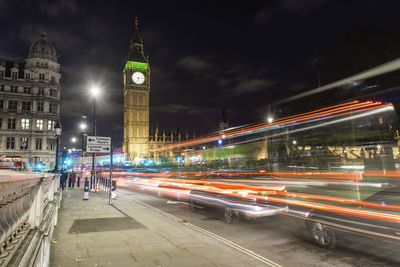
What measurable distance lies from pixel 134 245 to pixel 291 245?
4036 millimetres

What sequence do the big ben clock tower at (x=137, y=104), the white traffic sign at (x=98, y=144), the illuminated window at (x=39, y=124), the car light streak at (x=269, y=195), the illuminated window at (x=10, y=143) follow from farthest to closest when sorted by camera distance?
the big ben clock tower at (x=137, y=104) < the illuminated window at (x=39, y=124) < the illuminated window at (x=10, y=143) < the white traffic sign at (x=98, y=144) < the car light streak at (x=269, y=195)

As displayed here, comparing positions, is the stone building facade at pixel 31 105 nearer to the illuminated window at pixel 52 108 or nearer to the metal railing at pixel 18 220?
the illuminated window at pixel 52 108

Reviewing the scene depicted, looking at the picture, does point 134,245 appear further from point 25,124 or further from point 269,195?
point 25,124

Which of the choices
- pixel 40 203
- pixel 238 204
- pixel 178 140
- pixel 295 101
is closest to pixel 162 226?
pixel 238 204

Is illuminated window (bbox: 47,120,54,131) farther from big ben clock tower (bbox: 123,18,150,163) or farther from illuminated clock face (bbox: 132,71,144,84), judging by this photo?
illuminated clock face (bbox: 132,71,144,84)

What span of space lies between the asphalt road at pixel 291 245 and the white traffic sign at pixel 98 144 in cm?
689

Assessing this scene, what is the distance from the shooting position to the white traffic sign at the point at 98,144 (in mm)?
14245

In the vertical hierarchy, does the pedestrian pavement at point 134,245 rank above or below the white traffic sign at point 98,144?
below

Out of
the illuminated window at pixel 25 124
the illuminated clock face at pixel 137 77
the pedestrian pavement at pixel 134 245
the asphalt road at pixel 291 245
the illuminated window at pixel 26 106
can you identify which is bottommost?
the asphalt road at pixel 291 245

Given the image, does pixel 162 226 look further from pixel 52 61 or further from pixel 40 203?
pixel 52 61

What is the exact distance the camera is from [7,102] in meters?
47.4

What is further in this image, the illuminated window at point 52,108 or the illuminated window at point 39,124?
the illuminated window at point 52,108

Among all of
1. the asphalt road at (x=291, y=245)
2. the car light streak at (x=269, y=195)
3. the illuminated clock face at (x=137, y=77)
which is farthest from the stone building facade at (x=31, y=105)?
the illuminated clock face at (x=137, y=77)

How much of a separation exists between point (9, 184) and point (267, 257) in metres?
5.52
